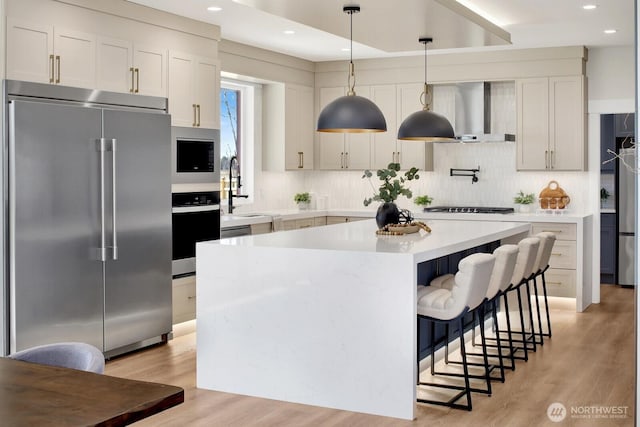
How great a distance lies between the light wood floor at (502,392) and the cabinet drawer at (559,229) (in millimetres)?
1197

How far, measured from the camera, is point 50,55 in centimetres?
502

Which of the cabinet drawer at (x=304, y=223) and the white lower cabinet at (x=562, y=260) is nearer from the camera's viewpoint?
the white lower cabinet at (x=562, y=260)

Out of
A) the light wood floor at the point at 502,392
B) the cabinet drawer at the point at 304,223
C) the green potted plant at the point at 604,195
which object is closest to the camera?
the light wood floor at the point at 502,392

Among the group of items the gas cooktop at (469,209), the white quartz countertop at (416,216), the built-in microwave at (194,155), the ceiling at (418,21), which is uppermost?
the ceiling at (418,21)

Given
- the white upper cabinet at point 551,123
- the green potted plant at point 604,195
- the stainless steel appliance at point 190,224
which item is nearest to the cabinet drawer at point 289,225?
the stainless steel appliance at point 190,224

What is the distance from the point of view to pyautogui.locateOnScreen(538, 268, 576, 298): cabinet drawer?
296 inches

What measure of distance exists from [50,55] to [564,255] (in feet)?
16.3

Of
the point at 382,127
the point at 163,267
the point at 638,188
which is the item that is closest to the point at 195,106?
the point at 163,267

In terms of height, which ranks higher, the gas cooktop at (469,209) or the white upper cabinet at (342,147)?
the white upper cabinet at (342,147)

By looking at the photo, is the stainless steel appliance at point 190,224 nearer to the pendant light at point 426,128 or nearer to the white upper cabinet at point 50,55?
the white upper cabinet at point 50,55

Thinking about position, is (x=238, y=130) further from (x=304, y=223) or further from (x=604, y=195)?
(x=604, y=195)

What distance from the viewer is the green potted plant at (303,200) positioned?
8656 mm

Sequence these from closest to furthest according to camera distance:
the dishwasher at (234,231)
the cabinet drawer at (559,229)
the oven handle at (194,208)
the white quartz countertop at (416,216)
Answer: the oven handle at (194,208), the dishwasher at (234,231), the white quartz countertop at (416,216), the cabinet drawer at (559,229)

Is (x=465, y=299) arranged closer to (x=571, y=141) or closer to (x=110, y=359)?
(x=110, y=359)
